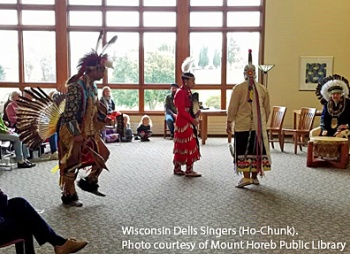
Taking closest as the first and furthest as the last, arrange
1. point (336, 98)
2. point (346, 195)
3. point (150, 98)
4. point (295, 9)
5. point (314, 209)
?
point (314, 209) < point (346, 195) < point (336, 98) < point (295, 9) < point (150, 98)

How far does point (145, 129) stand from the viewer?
906cm

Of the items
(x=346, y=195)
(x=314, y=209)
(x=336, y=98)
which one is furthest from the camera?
(x=336, y=98)

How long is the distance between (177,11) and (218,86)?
1.91 m

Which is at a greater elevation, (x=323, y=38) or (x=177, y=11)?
(x=177, y=11)

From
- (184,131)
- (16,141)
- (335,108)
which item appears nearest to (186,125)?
(184,131)

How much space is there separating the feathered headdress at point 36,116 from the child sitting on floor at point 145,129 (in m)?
4.66

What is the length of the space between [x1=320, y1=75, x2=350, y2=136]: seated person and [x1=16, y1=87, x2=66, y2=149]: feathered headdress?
158 inches

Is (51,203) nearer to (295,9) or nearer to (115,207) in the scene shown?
(115,207)

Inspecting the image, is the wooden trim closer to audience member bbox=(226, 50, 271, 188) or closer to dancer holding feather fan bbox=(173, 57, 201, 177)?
dancer holding feather fan bbox=(173, 57, 201, 177)

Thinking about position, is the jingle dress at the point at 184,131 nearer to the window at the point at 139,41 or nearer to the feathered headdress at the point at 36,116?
the feathered headdress at the point at 36,116

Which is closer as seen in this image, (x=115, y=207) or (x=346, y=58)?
(x=115, y=207)

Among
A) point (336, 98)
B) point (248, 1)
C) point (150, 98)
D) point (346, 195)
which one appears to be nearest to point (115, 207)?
point (346, 195)

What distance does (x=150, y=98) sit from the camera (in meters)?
9.92

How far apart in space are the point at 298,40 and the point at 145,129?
386 centimetres
